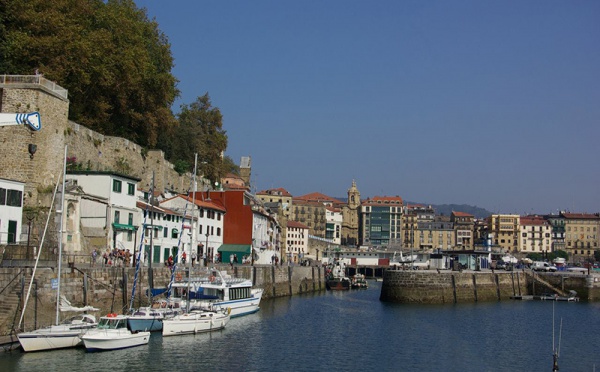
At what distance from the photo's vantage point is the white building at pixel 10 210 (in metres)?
36.4

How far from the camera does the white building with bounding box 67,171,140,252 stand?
44031mm

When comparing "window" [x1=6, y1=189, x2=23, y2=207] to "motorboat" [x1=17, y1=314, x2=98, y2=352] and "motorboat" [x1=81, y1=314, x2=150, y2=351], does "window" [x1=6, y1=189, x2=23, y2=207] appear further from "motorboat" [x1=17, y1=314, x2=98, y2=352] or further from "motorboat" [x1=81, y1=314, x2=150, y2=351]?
"motorboat" [x1=81, y1=314, x2=150, y2=351]

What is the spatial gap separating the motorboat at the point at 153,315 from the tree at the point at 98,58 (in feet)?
59.8

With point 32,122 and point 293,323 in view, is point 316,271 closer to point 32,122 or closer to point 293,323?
point 293,323

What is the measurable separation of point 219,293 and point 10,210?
14.7 metres

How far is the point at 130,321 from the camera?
114ft

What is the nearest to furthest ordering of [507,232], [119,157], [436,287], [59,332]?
[59,332]
[119,157]
[436,287]
[507,232]

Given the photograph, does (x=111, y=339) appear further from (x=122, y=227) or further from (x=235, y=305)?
(x=235, y=305)

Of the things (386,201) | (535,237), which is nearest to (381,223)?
(386,201)

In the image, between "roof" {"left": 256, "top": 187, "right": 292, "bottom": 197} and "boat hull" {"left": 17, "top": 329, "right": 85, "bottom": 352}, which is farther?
"roof" {"left": 256, "top": 187, "right": 292, "bottom": 197}

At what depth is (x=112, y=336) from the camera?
3184cm

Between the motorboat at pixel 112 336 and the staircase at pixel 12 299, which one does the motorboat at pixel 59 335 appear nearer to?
the motorboat at pixel 112 336

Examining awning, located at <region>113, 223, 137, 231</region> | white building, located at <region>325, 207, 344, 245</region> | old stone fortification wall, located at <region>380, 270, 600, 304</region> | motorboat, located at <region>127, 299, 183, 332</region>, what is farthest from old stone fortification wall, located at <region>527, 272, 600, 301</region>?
white building, located at <region>325, 207, 344, 245</region>

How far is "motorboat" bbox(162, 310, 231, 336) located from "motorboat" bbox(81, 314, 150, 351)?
3.03 meters
